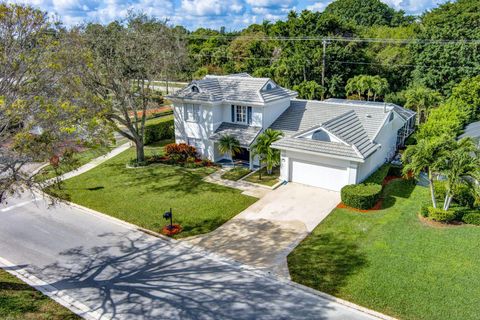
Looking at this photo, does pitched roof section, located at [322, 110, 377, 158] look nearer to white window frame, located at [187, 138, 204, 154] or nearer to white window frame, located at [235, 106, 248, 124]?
white window frame, located at [235, 106, 248, 124]

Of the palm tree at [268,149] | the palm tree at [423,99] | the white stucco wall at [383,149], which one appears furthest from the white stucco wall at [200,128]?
the palm tree at [423,99]

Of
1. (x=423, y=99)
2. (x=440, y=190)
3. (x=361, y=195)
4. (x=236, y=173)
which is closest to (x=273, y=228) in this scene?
(x=361, y=195)

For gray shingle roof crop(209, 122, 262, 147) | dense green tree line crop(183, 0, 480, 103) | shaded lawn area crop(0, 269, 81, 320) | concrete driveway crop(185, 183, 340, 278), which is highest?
dense green tree line crop(183, 0, 480, 103)

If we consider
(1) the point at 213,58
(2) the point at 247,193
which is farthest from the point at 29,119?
(1) the point at 213,58

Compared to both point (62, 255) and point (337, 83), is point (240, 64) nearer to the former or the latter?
point (337, 83)

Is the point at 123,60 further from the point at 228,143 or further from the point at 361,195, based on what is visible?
the point at 361,195

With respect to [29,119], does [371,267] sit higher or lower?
lower

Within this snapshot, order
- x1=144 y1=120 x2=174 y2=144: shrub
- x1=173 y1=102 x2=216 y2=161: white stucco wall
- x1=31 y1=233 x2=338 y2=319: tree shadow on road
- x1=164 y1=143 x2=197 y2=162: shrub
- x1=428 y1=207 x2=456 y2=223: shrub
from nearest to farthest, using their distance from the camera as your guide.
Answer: x1=31 y1=233 x2=338 y2=319: tree shadow on road < x1=428 y1=207 x2=456 y2=223: shrub < x1=173 y1=102 x2=216 y2=161: white stucco wall < x1=164 y1=143 x2=197 y2=162: shrub < x1=144 y1=120 x2=174 y2=144: shrub

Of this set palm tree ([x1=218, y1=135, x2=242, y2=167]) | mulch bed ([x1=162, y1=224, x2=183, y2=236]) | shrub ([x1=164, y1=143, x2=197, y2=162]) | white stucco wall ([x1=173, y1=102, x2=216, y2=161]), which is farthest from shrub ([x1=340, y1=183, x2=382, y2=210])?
shrub ([x1=164, y1=143, x2=197, y2=162])
